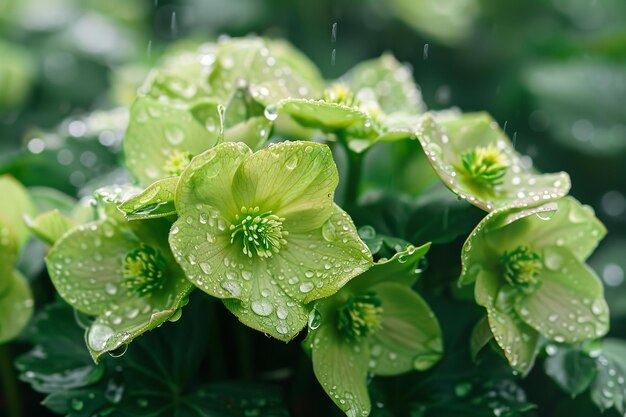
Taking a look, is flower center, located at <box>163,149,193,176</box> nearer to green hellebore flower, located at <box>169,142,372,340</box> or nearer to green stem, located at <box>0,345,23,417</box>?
green hellebore flower, located at <box>169,142,372,340</box>

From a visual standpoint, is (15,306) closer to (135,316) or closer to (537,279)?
(135,316)

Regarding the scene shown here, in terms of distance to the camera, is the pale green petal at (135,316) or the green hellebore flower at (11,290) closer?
the pale green petal at (135,316)

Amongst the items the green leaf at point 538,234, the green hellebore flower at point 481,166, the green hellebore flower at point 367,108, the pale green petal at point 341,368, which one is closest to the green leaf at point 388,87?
the green hellebore flower at point 367,108

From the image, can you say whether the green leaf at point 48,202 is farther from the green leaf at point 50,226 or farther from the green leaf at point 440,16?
the green leaf at point 440,16

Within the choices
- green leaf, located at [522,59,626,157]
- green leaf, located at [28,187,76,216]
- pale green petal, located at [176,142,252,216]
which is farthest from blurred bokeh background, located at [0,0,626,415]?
pale green petal, located at [176,142,252,216]

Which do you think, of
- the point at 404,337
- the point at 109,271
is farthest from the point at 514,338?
the point at 109,271

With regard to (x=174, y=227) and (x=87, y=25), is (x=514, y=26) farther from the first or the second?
(x=174, y=227)

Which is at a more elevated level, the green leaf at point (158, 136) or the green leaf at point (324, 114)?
the green leaf at point (324, 114)
